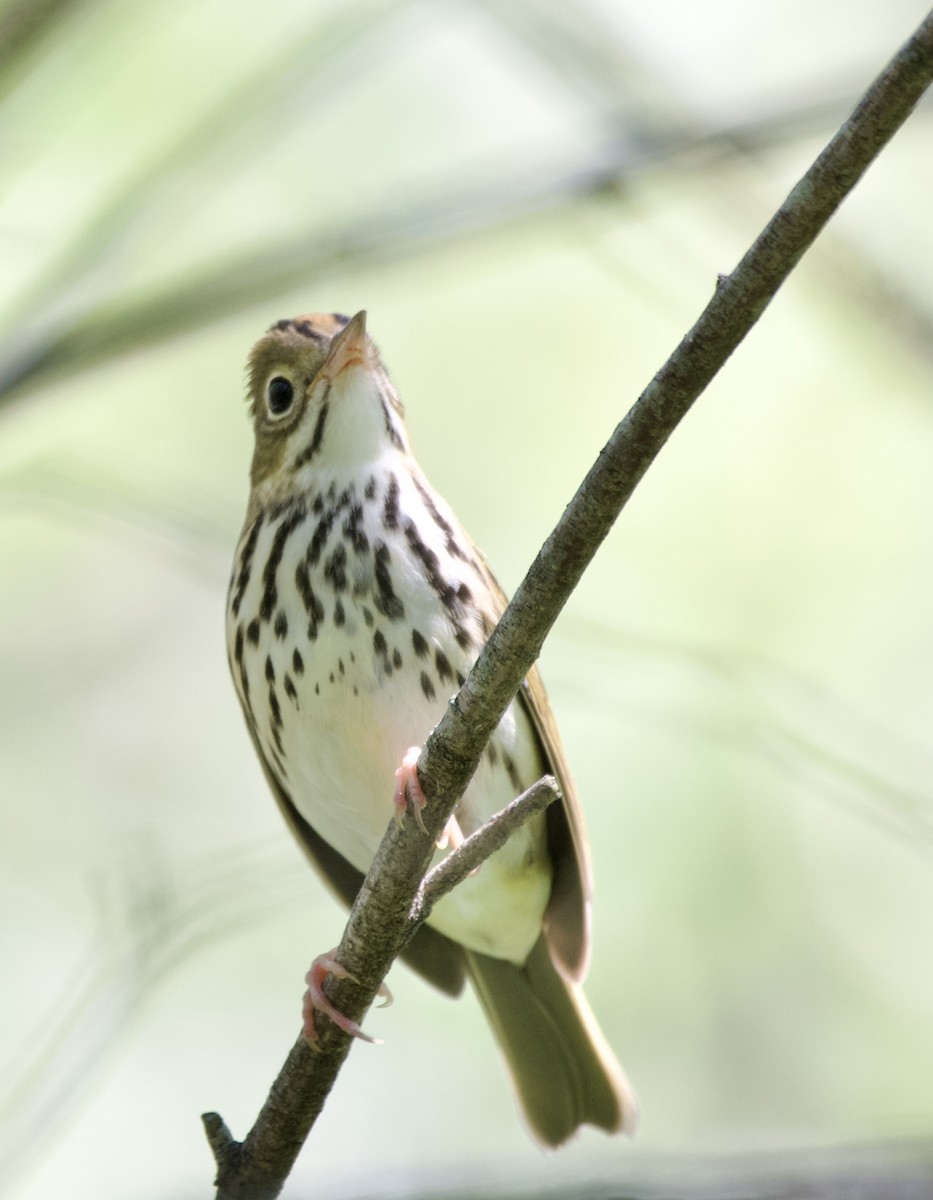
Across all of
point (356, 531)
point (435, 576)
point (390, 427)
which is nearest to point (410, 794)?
point (435, 576)

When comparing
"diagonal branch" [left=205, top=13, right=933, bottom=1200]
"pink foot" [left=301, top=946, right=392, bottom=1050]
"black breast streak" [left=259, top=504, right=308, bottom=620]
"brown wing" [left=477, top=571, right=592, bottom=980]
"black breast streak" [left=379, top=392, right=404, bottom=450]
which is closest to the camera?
"diagonal branch" [left=205, top=13, right=933, bottom=1200]

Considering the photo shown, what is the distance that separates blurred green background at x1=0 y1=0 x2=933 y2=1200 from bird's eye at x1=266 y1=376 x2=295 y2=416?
0.46 meters

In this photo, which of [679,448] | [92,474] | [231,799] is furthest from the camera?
[679,448]

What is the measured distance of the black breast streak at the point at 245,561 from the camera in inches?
189

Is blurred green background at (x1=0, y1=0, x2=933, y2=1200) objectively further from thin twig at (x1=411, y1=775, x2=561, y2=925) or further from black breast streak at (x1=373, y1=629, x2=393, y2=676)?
thin twig at (x1=411, y1=775, x2=561, y2=925)

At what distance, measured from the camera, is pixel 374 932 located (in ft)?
11.4

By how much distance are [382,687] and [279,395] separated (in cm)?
118

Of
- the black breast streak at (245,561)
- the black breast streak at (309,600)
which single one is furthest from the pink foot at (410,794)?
the black breast streak at (245,561)

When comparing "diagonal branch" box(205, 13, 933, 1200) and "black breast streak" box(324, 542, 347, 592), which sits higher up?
"black breast streak" box(324, 542, 347, 592)

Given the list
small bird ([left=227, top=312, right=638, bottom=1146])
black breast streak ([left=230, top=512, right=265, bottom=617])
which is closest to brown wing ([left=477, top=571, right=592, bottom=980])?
small bird ([left=227, top=312, right=638, bottom=1146])

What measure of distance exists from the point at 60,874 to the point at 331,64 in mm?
4843

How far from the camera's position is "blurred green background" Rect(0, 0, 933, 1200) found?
17.2ft

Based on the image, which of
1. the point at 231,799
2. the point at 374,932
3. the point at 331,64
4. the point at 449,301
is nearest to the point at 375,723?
the point at 374,932

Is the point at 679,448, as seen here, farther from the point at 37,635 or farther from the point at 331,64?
the point at 331,64
